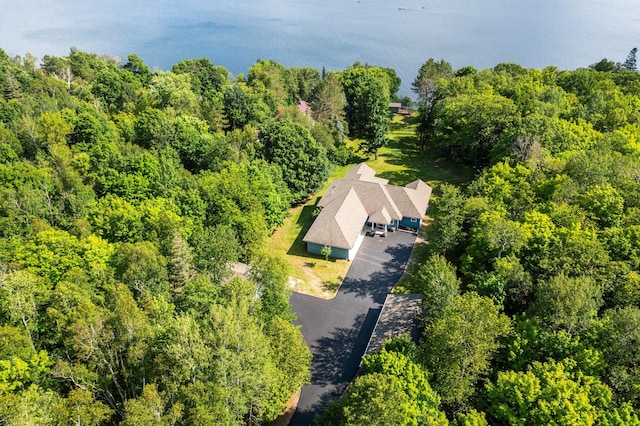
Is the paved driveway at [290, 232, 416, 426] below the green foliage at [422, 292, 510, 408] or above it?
below

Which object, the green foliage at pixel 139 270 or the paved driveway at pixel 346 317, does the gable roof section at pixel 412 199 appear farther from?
the green foliage at pixel 139 270

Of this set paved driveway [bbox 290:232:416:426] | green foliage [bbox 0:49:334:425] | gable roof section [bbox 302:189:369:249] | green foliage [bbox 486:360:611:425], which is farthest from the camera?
gable roof section [bbox 302:189:369:249]

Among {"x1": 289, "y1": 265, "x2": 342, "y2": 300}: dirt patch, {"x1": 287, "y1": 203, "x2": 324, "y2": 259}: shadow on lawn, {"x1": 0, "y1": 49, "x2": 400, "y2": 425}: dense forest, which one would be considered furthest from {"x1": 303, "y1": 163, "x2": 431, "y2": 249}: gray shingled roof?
{"x1": 0, "y1": 49, "x2": 400, "y2": 425}: dense forest

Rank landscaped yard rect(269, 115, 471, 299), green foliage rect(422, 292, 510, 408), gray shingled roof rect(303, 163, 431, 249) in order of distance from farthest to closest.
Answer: gray shingled roof rect(303, 163, 431, 249) < landscaped yard rect(269, 115, 471, 299) < green foliage rect(422, 292, 510, 408)

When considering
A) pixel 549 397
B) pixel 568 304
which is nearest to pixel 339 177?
pixel 568 304

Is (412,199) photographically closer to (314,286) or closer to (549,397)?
(314,286)

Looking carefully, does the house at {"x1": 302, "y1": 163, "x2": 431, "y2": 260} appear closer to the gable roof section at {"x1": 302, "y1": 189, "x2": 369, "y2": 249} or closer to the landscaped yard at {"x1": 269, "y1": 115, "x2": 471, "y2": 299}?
the gable roof section at {"x1": 302, "y1": 189, "x2": 369, "y2": 249}

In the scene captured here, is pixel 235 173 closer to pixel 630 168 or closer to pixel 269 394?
pixel 269 394
